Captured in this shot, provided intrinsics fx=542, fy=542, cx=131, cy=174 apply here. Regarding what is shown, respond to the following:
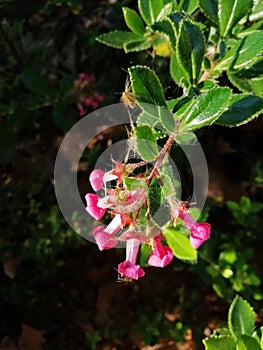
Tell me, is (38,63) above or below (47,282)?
above

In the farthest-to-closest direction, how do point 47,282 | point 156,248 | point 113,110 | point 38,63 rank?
point 38,63 → point 47,282 → point 113,110 → point 156,248

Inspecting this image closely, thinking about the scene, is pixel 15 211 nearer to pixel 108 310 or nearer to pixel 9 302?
pixel 9 302

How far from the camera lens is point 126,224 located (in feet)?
2.93

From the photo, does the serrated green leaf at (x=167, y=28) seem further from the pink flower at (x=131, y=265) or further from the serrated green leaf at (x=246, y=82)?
the pink flower at (x=131, y=265)

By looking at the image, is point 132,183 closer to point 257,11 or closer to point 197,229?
point 197,229

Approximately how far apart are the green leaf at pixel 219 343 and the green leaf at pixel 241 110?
0.39 metres

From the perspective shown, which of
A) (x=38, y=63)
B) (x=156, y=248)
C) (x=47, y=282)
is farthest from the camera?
(x=38, y=63)

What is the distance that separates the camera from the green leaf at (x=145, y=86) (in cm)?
86

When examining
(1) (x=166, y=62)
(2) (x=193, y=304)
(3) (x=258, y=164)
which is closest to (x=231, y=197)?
(3) (x=258, y=164)

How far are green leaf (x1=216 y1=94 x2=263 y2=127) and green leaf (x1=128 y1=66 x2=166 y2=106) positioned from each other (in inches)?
4.7

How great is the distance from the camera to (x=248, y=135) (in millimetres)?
1986

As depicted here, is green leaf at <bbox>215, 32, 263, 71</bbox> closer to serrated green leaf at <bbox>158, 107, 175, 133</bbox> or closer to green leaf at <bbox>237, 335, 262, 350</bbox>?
serrated green leaf at <bbox>158, 107, 175, 133</bbox>

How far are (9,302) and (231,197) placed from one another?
0.88m

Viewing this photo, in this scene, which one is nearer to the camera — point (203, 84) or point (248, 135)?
point (203, 84)
